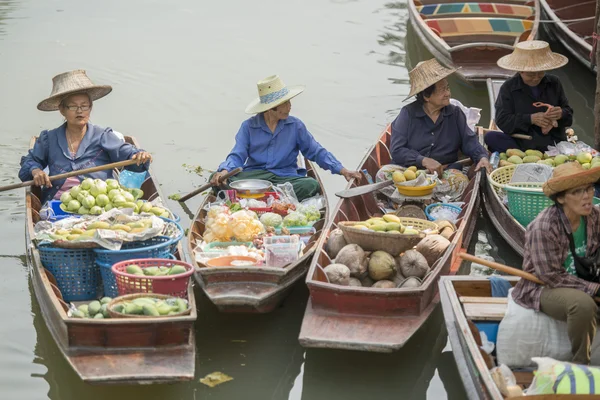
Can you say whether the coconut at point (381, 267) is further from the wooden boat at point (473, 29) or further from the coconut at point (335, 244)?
the wooden boat at point (473, 29)

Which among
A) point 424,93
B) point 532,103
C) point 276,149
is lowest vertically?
point 276,149

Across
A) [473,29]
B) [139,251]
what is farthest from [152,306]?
[473,29]

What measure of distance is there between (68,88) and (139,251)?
5.55ft

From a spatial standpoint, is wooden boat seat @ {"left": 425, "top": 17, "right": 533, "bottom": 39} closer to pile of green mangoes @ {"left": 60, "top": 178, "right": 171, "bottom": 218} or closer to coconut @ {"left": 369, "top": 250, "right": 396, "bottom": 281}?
pile of green mangoes @ {"left": 60, "top": 178, "right": 171, "bottom": 218}

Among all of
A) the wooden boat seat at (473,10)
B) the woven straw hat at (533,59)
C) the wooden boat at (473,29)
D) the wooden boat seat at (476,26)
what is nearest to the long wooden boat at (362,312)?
the woven straw hat at (533,59)

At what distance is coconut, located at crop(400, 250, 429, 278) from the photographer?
5.79 meters

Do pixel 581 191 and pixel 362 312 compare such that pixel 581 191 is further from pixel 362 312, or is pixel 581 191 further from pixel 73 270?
pixel 73 270

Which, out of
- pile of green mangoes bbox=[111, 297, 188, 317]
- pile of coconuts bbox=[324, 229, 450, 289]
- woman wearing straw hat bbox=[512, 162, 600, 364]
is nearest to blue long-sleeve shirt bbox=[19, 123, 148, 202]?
pile of green mangoes bbox=[111, 297, 188, 317]

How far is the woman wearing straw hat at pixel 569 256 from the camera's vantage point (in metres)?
4.53

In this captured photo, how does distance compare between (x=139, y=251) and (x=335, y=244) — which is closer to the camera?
(x=139, y=251)

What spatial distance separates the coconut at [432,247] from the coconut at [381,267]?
0.32 m

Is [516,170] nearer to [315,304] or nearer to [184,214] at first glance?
[315,304]

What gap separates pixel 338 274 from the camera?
5.60 metres

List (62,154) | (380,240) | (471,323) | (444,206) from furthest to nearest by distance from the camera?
(444,206) → (62,154) → (380,240) → (471,323)
